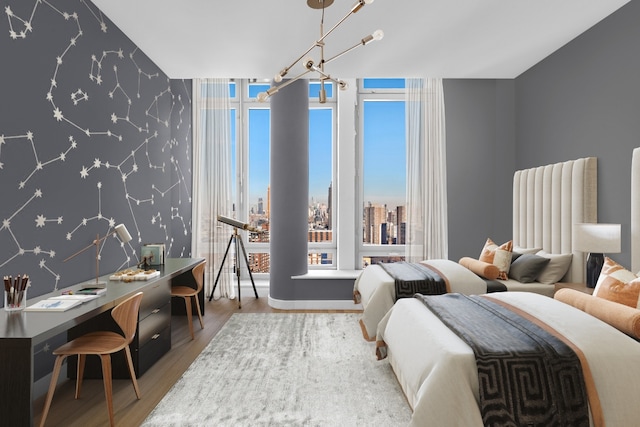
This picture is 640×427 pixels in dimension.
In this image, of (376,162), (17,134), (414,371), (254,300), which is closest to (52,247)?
(17,134)

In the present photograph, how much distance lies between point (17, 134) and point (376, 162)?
415 cm

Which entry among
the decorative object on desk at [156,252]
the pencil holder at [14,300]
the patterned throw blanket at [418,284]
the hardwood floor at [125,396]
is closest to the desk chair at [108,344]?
the hardwood floor at [125,396]

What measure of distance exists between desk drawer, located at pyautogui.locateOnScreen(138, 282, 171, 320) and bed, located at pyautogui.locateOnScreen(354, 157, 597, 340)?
1.71 meters

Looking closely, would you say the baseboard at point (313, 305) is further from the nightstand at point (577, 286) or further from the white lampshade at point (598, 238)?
the white lampshade at point (598, 238)

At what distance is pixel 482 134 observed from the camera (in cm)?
517

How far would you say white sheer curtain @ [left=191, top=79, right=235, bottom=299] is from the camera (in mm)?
5219

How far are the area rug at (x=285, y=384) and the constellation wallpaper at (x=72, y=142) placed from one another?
1.21m

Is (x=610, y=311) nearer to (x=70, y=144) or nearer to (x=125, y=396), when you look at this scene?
(x=125, y=396)

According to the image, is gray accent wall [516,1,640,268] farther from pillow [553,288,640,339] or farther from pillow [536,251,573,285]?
pillow [553,288,640,339]

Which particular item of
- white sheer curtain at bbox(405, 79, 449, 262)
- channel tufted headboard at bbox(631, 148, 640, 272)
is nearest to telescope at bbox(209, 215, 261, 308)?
white sheer curtain at bbox(405, 79, 449, 262)

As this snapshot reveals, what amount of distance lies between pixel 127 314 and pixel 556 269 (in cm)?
355

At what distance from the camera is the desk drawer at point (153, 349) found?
278 cm

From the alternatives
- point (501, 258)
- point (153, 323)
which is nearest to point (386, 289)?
point (501, 258)

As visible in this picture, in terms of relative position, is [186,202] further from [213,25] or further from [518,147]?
[518,147]
